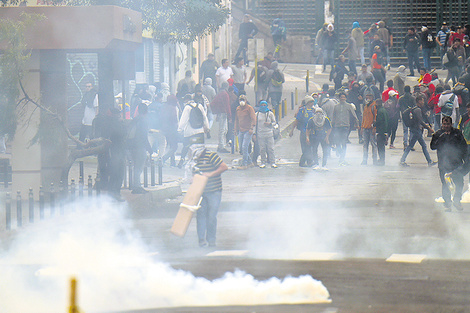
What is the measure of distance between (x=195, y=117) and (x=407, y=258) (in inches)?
426

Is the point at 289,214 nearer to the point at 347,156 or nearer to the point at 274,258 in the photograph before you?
the point at 274,258

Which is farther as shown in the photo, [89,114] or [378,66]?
[378,66]

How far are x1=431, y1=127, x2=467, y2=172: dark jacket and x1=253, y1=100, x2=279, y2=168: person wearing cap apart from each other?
23.9 feet

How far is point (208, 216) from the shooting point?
11.8 metres

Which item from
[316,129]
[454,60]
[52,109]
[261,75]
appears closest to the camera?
[52,109]

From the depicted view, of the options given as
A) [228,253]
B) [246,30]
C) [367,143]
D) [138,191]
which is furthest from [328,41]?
[228,253]

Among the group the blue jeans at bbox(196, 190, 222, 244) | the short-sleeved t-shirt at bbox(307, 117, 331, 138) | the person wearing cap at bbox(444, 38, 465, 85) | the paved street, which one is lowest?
the paved street

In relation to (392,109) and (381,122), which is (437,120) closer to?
(392,109)

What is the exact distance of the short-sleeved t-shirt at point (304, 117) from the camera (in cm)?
2130

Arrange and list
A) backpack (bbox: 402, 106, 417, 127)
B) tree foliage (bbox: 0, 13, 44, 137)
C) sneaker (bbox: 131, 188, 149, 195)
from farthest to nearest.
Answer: backpack (bbox: 402, 106, 417, 127)
sneaker (bbox: 131, 188, 149, 195)
tree foliage (bbox: 0, 13, 44, 137)

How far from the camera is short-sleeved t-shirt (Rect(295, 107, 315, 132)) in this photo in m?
21.3

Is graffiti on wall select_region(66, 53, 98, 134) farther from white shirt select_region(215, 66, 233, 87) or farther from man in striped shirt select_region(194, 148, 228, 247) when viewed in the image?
man in striped shirt select_region(194, 148, 228, 247)

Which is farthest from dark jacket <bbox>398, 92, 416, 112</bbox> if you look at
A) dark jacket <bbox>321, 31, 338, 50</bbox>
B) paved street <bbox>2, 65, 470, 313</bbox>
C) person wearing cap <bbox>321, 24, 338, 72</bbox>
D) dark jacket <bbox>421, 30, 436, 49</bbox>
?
dark jacket <bbox>421, 30, 436, 49</bbox>

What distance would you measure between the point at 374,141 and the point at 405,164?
0.94 meters
